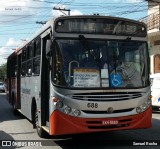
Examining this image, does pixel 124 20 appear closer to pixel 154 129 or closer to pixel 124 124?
pixel 124 124

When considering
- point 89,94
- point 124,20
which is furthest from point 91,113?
point 124,20

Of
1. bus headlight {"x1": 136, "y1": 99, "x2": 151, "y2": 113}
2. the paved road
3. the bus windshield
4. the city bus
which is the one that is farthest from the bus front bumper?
the paved road

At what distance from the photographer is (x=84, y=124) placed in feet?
27.9

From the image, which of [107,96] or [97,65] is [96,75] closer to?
[97,65]

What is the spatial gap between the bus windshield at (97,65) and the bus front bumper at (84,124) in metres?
0.72

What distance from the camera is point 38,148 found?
373 inches

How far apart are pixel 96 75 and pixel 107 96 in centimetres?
53

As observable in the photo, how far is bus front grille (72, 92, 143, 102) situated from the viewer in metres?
8.51

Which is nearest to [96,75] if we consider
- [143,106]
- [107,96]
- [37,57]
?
[107,96]

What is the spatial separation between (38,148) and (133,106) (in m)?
2.55

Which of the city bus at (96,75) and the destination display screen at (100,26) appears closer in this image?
the city bus at (96,75)

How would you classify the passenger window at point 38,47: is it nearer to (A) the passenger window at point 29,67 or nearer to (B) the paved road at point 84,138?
(A) the passenger window at point 29,67

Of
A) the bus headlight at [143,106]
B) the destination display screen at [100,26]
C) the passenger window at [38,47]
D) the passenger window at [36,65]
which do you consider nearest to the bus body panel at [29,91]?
the passenger window at [36,65]

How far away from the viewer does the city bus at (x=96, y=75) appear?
8484 millimetres
